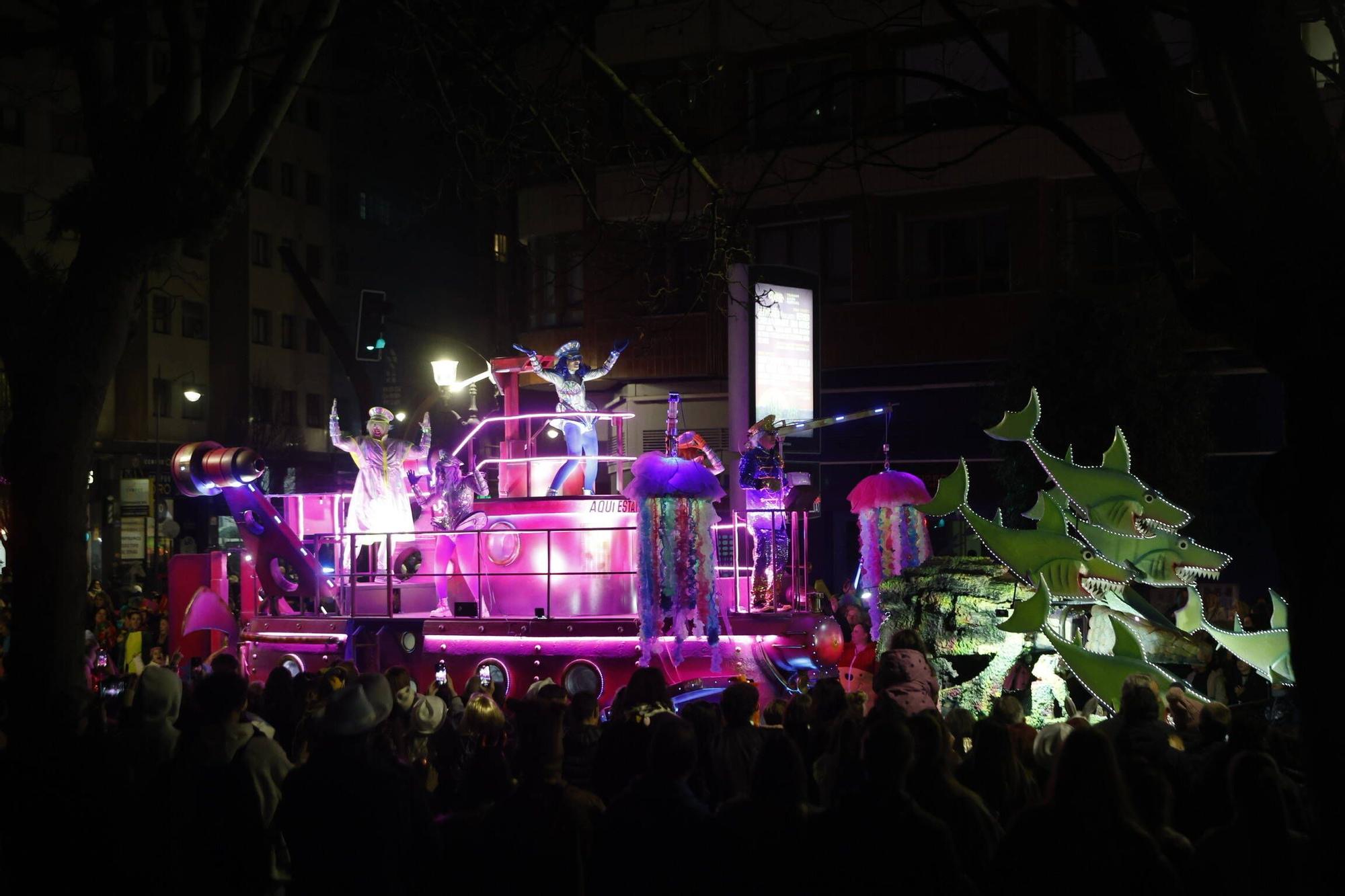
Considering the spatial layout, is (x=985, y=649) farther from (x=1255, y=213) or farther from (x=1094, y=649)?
(x=1255, y=213)

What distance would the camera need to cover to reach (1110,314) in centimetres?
2692

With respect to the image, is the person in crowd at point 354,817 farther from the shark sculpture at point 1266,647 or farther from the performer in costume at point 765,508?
the performer in costume at point 765,508

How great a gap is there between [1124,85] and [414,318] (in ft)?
187

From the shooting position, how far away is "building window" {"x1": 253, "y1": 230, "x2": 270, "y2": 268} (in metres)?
54.2

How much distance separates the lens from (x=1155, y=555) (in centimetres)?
1210

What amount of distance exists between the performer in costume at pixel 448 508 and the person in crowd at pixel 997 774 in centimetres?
1190

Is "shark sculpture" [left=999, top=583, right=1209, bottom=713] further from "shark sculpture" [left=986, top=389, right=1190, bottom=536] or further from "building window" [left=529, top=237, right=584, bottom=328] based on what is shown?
"building window" [left=529, top=237, right=584, bottom=328]

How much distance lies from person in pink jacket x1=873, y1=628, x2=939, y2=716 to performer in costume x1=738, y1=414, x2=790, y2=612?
24.1 feet

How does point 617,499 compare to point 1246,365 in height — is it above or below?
below

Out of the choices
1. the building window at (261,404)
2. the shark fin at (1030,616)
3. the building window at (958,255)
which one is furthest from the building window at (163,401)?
the shark fin at (1030,616)

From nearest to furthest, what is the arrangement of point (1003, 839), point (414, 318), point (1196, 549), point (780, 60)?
point (1003, 839) → point (1196, 549) → point (780, 60) → point (414, 318)

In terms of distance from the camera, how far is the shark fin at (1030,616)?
11.5 m

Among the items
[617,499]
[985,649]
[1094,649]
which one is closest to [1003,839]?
[1094,649]

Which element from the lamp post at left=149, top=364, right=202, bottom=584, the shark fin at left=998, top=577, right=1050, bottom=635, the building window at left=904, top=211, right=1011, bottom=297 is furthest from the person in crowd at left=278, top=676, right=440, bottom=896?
the lamp post at left=149, top=364, right=202, bottom=584
